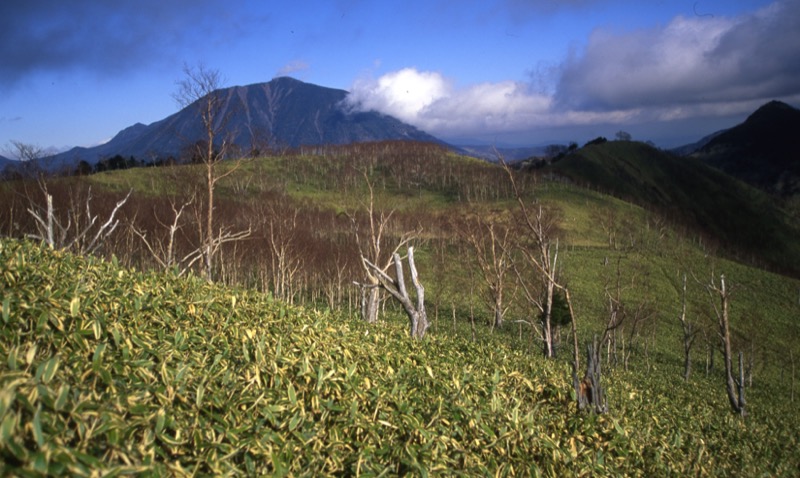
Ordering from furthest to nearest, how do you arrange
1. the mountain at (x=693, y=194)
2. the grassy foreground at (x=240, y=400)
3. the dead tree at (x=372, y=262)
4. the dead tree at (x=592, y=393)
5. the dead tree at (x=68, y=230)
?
the mountain at (x=693, y=194) < the dead tree at (x=372, y=262) < the dead tree at (x=68, y=230) < the dead tree at (x=592, y=393) < the grassy foreground at (x=240, y=400)

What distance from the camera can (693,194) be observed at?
158250 mm

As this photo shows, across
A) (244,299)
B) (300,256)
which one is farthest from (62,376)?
(300,256)

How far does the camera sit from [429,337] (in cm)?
973

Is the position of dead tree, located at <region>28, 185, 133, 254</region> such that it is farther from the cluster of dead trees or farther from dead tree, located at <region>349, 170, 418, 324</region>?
dead tree, located at <region>349, 170, 418, 324</region>

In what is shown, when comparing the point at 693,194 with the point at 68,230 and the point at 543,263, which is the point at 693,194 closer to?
the point at 543,263

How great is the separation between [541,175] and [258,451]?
14865 cm

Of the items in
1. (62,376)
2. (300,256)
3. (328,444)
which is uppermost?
(62,376)

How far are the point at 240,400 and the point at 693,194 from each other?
181 metres

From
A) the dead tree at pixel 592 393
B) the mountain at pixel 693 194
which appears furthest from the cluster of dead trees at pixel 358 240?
the mountain at pixel 693 194

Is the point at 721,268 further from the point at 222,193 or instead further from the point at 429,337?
the point at 222,193

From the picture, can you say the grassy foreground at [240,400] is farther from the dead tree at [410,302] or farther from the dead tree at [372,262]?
the dead tree at [410,302]

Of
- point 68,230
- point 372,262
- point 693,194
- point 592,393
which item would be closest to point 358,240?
point 372,262

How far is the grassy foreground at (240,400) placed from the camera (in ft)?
10.2

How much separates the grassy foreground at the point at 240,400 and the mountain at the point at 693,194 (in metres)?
141
